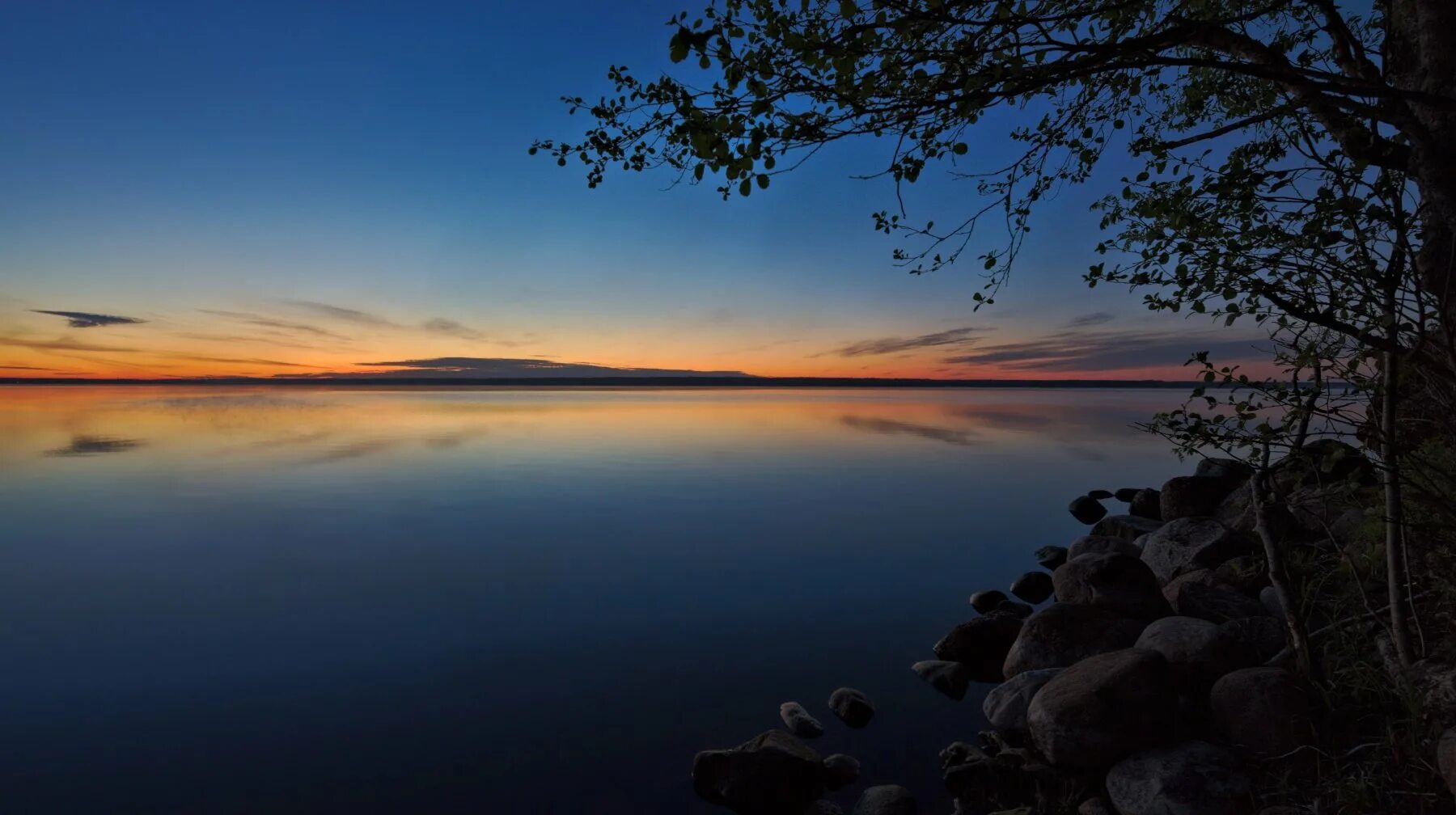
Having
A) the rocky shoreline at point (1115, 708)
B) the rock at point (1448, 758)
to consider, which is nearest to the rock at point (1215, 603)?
the rocky shoreline at point (1115, 708)

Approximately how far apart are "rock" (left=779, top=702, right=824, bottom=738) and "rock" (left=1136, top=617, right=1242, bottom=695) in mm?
3679

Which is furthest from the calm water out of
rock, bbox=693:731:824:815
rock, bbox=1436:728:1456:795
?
rock, bbox=1436:728:1456:795

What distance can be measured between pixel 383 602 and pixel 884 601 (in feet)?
30.0

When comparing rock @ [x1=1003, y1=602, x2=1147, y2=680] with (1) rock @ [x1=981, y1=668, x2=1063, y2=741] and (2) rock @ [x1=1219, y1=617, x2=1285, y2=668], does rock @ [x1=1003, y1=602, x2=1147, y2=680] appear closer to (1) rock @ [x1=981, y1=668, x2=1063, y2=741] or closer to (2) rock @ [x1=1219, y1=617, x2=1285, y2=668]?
(1) rock @ [x1=981, y1=668, x2=1063, y2=741]

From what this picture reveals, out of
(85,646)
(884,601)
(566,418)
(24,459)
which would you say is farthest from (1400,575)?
(566,418)

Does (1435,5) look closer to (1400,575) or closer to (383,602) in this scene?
Result: (1400,575)

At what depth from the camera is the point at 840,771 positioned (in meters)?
7.54

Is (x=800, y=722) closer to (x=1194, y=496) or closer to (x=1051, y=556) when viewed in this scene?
(x=1051, y=556)

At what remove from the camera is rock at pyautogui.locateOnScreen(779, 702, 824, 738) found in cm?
837

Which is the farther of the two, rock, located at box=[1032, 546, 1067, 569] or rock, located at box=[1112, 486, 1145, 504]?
rock, located at box=[1112, 486, 1145, 504]

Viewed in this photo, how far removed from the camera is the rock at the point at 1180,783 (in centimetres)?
583

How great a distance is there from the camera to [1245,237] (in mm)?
5324

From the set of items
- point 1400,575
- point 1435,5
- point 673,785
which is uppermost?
point 1435,5

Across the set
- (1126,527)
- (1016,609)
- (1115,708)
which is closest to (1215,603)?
(1016,609)
